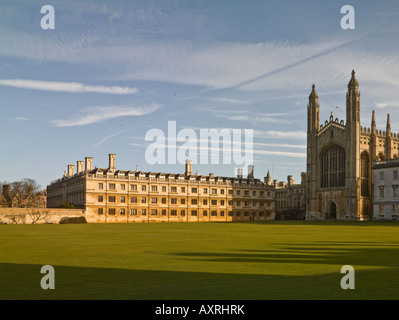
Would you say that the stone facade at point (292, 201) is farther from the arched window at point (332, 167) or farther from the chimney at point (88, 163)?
the chimney at point (88, 163)

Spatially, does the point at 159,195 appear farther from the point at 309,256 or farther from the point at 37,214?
the point at 309,256

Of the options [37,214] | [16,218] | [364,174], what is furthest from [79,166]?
[364,174]

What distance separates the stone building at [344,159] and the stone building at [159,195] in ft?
37.7

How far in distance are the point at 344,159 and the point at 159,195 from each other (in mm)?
36319

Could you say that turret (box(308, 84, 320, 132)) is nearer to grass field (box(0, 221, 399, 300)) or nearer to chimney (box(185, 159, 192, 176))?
chimney (box(185, 159, 192, 176))

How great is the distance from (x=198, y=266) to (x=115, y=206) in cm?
7047

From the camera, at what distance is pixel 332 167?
311 feet

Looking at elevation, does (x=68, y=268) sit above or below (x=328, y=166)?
below

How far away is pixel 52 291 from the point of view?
1016 cm

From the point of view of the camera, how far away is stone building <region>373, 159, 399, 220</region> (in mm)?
77875

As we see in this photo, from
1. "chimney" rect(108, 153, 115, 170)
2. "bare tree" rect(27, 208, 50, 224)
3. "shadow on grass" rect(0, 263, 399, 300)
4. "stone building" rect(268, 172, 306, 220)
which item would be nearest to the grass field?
"shadow on grass" rect(0, 263, 399, 300)
